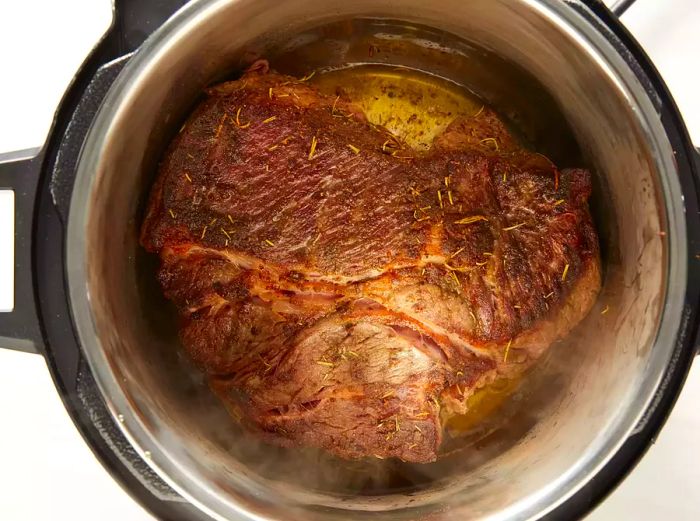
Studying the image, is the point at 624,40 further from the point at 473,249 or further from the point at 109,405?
the point at 109,405

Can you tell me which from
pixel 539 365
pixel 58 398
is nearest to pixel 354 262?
pixel 539 365

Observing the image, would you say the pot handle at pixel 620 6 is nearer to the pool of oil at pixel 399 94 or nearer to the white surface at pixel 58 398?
the white surface at pixel 58 398

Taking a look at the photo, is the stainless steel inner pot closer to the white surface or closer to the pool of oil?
the pool of oil

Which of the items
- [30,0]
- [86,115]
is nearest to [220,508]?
[86,115]

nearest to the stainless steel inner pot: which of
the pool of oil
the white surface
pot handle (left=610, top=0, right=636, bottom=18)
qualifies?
the pool of oil

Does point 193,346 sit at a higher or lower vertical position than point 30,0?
lower
